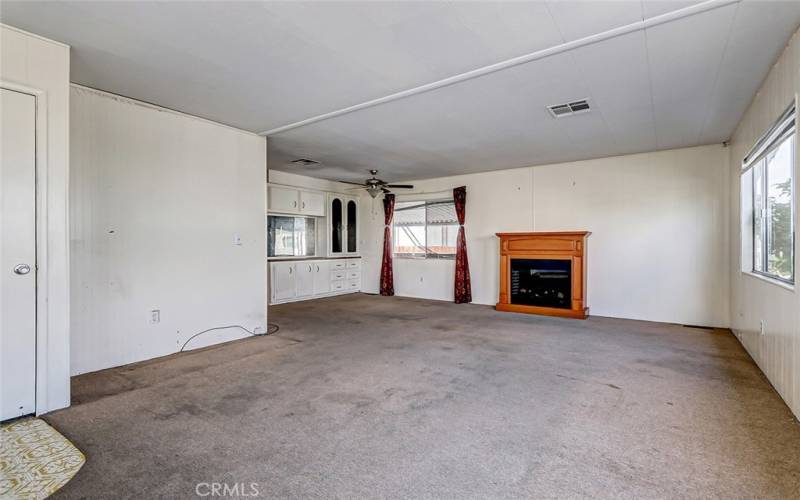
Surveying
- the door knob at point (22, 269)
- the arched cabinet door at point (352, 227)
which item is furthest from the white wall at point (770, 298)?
the arched cabinet door at point (352, 227)

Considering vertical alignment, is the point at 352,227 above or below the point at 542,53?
below

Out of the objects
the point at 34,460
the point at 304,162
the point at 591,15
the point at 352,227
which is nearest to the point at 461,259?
the point at 352,227

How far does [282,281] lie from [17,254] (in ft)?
15.6

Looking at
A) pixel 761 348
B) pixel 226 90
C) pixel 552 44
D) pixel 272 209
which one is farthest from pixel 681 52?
pixel 272 209

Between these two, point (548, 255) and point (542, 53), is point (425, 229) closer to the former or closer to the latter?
point (548, 255)

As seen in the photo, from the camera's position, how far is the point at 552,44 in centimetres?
269

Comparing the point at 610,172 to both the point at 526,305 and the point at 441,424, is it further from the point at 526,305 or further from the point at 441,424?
the point at 441,424

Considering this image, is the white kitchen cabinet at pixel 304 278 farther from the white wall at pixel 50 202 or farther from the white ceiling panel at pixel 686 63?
the white ceiling panel at pixel 686 63

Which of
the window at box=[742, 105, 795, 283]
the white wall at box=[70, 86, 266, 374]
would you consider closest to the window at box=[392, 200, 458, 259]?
the white wall at box=[70, 86, 266, 374]

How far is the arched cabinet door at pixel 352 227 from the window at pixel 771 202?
6.83m

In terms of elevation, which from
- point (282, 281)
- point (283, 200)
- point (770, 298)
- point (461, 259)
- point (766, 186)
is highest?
point (283, 200)

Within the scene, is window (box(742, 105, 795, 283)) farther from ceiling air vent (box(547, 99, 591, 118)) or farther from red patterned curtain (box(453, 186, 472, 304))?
red patterned curtain (box(453, 186, 472, 304))

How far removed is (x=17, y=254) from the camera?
2.55 m

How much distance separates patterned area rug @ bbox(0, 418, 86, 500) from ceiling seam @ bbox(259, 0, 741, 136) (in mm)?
3388
